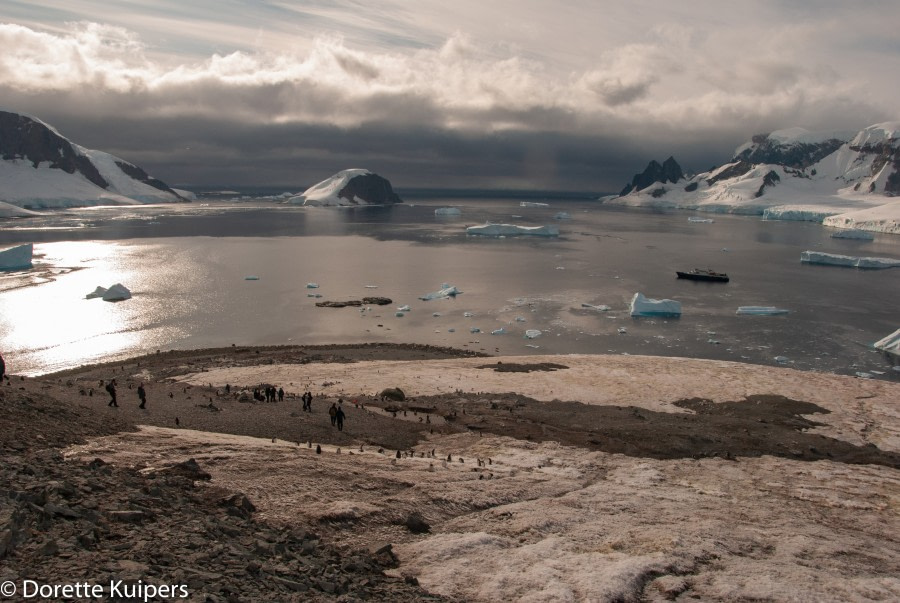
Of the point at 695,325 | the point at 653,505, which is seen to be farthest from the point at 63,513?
the point at 695,325

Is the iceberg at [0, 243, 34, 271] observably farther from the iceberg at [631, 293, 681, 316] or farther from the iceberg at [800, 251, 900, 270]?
the iceberg at [800, 251, 900, 270]

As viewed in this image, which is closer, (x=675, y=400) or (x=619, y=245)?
(x=675, y=400)

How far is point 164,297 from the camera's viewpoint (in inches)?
2601

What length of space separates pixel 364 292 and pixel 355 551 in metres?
60.4

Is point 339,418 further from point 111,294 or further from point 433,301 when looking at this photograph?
point 111,294

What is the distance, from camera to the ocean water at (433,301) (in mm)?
50500

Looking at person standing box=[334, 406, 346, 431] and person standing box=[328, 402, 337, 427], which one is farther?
person standing box=[328, 402, 337, 427]

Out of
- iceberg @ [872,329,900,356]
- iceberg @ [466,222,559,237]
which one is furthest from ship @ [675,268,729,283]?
iceberg @ [466,222,559,237]

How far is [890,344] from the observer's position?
4991 cm

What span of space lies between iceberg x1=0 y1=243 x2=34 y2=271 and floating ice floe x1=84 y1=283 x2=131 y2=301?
80.5 ft

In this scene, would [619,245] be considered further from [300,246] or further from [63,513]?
[63,513]

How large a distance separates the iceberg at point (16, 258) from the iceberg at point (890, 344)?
95309mm

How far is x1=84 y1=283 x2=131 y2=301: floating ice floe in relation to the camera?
209 ft

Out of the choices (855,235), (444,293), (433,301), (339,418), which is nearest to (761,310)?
(444,293)
